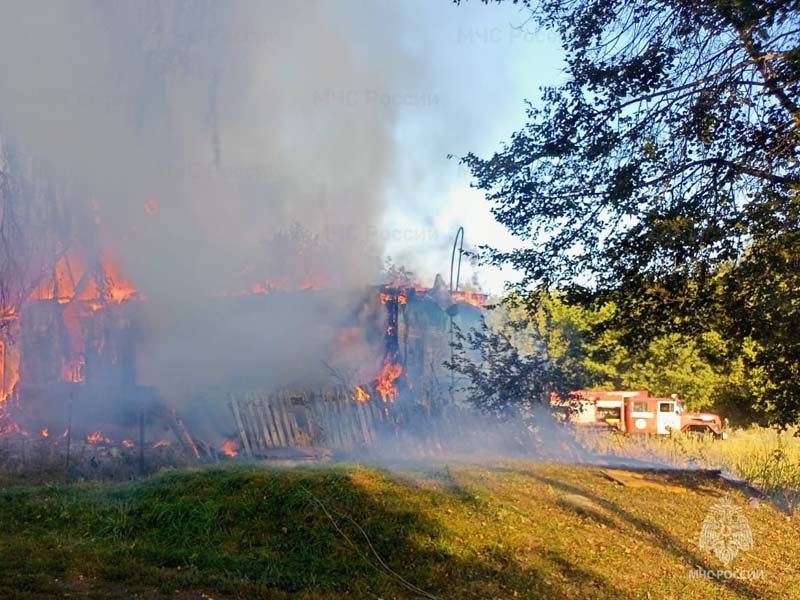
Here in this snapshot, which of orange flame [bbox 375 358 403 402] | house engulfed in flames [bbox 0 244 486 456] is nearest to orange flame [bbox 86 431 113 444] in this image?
house engulfed in flames [bbox 0 244 486 456]

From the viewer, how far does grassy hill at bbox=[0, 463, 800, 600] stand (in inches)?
213

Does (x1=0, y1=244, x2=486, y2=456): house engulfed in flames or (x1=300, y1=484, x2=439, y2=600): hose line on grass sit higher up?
(x1=0, y1=244, x2=486, y2=456): house engulfed in flames

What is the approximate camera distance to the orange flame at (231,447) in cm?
1171

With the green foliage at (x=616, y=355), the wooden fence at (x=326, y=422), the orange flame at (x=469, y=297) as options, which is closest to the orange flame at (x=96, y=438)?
the wooden fence at (x=326, y=422)

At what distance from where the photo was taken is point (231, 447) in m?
11.8

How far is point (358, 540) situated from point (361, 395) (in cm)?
677

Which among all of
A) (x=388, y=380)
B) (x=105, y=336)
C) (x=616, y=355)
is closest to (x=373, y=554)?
(x=388, y=380)

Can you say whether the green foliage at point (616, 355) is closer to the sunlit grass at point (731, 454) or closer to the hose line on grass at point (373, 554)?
the sunlit grass at point (731, 454)

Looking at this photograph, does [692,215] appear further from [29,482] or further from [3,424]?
[3,424]

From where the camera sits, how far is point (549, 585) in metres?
5.71

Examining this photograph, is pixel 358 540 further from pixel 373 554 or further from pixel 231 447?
pixel 231 447

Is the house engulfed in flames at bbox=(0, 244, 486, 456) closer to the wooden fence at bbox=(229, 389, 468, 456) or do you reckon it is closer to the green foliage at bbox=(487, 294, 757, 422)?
the wooden fence at bbox=(229, 389, 468, 456)

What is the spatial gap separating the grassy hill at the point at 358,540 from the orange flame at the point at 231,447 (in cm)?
319

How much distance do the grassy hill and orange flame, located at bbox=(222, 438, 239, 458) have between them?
3193 mm
